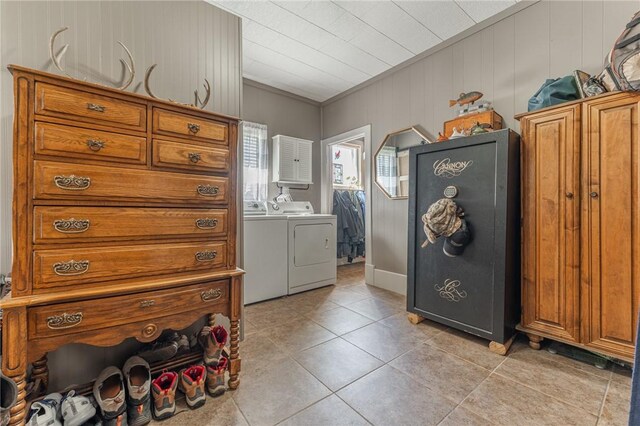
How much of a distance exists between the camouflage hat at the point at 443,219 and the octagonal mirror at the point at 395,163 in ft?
3.75

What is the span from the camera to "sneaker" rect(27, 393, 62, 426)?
1.04 m

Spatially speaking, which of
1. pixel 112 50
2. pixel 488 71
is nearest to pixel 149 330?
pixel 112 50

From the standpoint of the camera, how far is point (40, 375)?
129 cm

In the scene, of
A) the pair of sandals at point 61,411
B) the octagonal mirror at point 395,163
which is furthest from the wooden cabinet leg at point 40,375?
the octagonal mirror at point 395,163

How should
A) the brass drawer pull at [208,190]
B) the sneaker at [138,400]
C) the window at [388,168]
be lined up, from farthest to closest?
the window at [388,168], the brass drawer pull at [208,190], the sneaker at [138,400]

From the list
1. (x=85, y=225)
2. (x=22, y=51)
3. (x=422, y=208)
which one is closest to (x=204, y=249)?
(x=85, y=225)

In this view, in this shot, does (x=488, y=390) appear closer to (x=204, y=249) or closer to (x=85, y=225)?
(x=204, y=249)

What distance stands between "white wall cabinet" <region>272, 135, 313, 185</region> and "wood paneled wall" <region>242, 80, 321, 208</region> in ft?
0.52

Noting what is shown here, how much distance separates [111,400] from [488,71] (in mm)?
3400

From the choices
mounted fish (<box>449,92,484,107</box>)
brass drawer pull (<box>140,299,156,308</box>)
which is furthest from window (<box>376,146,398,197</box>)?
brass drawer pull (<box>140,299,156,308</box>)

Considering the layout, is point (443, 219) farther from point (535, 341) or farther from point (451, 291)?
point (535, 341)

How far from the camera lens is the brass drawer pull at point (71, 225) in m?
1.06

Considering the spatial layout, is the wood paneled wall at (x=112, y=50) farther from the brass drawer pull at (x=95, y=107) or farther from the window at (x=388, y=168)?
the window at (x=388, y=168)

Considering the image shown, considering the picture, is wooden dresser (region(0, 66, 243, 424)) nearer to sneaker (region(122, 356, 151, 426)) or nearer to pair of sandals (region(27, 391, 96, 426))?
pair of sandals (region(27, 391, 96, 426))
